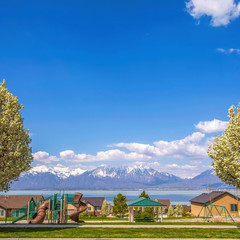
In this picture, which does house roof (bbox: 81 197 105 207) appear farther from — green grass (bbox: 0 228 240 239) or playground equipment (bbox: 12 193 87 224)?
green grass (bbox: 0 228 240 239)

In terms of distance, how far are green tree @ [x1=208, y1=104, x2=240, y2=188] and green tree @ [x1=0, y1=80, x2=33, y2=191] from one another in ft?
50.8

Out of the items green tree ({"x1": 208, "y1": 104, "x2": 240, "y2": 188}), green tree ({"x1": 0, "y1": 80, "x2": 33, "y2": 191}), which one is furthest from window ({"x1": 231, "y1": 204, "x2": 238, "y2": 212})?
green tree ({"x1": 0, "y1": 80, "x2": 33, "y2": 191})

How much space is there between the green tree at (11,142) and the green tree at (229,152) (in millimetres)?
15492

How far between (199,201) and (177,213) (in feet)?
91.1

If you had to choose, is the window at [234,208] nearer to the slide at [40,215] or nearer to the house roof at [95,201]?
the slide at [40,215]

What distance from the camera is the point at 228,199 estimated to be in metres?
66.3

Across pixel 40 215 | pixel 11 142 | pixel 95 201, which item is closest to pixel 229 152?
pixel 11 142

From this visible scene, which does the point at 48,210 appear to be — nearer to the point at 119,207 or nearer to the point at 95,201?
the point at 119,207

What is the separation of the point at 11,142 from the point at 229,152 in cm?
1729

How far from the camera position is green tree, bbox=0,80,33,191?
69.6 ft

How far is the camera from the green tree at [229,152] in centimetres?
2182

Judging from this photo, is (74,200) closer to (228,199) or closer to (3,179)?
(3,179)

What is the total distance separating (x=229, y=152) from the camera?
22.5 metres

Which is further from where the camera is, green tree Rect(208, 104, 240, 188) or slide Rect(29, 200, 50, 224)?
slide Rect(29, 200, 50, 224)
